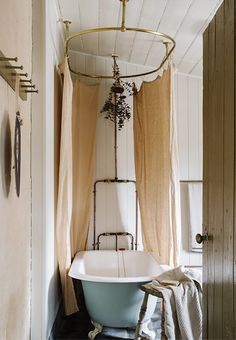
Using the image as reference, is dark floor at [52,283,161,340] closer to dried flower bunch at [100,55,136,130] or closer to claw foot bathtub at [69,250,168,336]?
claw foot bathtub at [69,250,168,336]

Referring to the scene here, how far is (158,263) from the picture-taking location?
130 inches

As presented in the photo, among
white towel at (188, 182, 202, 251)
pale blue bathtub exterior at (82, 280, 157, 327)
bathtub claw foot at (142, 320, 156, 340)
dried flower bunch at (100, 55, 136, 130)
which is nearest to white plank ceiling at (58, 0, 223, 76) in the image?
dried flower bunch at (100, 55, 136, 130)

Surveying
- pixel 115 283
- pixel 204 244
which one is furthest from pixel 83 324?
pixel 204 244

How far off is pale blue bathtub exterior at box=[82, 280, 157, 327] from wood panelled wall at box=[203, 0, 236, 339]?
3.00 ft

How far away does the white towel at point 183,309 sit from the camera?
231 cm

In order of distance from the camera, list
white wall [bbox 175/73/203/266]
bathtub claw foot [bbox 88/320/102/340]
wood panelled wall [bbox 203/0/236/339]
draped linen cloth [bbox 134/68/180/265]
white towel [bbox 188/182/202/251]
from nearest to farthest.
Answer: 1. wood panelled wall [bbox 203/0/236/339]
2. bathtub claw foot [bbox 88/320/102/340]
3. draped linen cloth [bbox 134/68/180/265]
4. white towel [bbox 188/182/202/251]
5. white wall [bbox 175/73/203/266]

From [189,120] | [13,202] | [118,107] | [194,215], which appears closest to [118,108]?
[118,107]

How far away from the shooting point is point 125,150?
404 centimetres

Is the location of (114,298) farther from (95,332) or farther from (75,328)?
(75,328)

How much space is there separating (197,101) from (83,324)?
2782 mm

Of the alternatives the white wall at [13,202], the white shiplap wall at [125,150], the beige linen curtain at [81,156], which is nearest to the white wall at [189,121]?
the white shiplap wall at [125,150]

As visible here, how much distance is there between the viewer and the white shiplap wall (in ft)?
13.0

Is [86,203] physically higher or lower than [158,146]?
lower

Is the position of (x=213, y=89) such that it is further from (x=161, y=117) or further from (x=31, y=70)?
(x=161, y=117)
